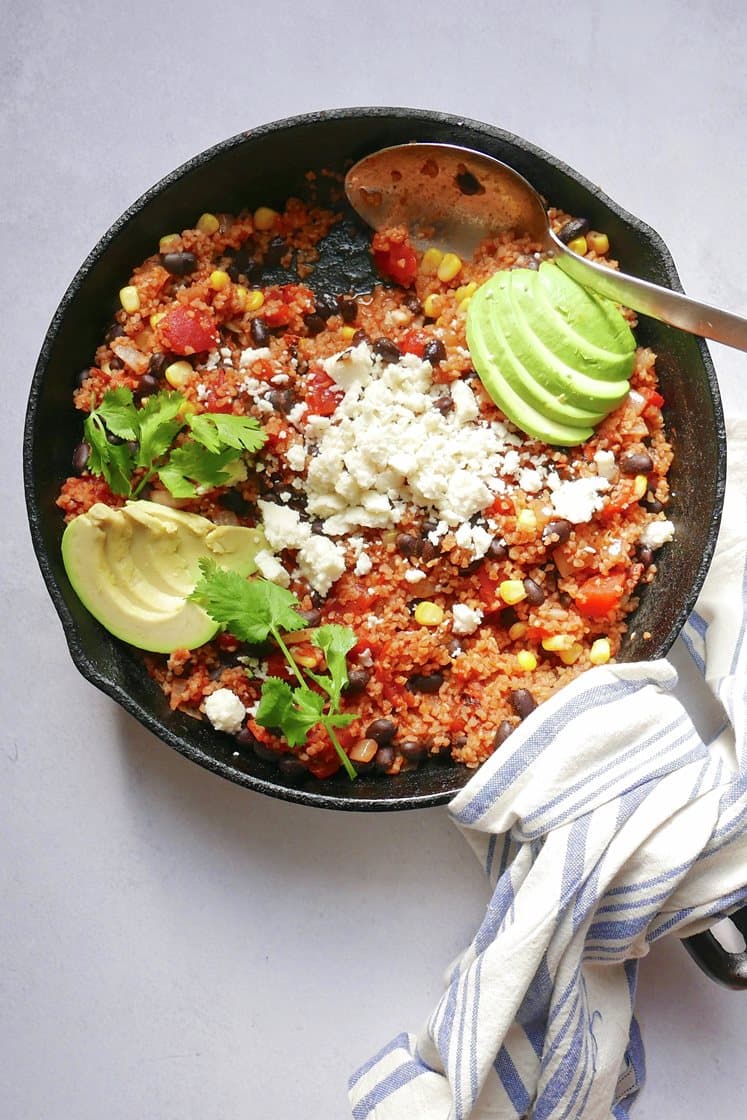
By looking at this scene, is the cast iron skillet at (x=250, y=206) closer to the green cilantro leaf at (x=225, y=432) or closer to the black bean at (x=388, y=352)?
the green cilantro leaf at (x=225, y=432)

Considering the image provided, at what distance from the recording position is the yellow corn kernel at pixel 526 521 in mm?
2568

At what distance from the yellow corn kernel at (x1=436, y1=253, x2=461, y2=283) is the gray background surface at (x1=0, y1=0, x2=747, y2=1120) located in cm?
51

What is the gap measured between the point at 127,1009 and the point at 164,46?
9.35 feet

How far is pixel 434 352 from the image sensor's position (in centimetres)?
263

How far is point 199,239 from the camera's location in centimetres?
275

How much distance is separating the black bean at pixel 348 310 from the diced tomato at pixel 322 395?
0.18 meters

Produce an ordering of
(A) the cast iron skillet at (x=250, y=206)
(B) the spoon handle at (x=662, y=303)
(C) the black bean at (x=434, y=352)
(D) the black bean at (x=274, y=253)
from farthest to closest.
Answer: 1. (D) the black bean at (x=274, y=253)
2. (C) the black bean at (x=434, y=352)
3. (A) the cast iron skillet at (x=250, y=206)
4. (B) the spoon handle at (x=662, y=303)

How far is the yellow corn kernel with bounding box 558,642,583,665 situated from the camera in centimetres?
266

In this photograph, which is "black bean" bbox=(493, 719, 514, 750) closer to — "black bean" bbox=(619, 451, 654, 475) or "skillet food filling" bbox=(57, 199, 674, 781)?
"skillet food filling" bbox=(57, 199, 674, 781)

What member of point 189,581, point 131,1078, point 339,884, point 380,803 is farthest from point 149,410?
point 131,1078

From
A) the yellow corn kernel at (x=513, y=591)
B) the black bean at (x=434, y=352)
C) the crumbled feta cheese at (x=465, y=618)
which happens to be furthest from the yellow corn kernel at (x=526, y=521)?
the black bean at (x=434, y=352)

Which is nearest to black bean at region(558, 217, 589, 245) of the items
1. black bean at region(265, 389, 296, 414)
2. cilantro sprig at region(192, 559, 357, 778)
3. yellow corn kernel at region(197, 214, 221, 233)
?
→ black bean at region(265, 389, 296, 414)

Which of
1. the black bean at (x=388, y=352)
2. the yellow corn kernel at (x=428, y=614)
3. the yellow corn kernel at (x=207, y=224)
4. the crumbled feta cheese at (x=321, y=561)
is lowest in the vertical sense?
the yellow corn kernel at (x=428, y=614)

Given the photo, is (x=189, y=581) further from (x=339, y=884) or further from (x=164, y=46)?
(x=164, y=46)
